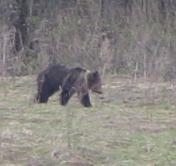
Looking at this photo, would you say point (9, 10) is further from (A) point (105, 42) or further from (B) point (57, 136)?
(B) point (57, 136)

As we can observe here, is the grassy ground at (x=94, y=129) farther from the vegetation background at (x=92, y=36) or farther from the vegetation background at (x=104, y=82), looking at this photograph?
the vegetation background at (x=92, y=36)

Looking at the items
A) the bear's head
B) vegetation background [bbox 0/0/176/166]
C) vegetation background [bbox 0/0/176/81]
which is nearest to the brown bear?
the bear's head

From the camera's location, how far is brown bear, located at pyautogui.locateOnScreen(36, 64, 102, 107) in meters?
11.8

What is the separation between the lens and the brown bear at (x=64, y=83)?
1175 centimetres

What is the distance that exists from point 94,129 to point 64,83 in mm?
2617

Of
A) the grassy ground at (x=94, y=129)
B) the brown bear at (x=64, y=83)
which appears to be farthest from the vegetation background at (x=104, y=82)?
the brown bear at (x=64, y=83)

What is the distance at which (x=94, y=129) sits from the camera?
9.27 metres

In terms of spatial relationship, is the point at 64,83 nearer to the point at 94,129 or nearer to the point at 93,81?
the point at 93,81

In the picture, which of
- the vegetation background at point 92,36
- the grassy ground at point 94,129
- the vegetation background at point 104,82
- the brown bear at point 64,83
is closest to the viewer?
the grassy ground at point 94,129

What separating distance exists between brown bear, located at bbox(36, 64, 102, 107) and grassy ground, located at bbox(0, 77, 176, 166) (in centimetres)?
17

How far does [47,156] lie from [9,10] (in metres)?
12.4

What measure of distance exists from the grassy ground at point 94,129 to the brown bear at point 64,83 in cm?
17

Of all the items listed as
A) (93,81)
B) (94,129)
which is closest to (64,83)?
(93,81)

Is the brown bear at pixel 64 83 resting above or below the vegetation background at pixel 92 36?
above
